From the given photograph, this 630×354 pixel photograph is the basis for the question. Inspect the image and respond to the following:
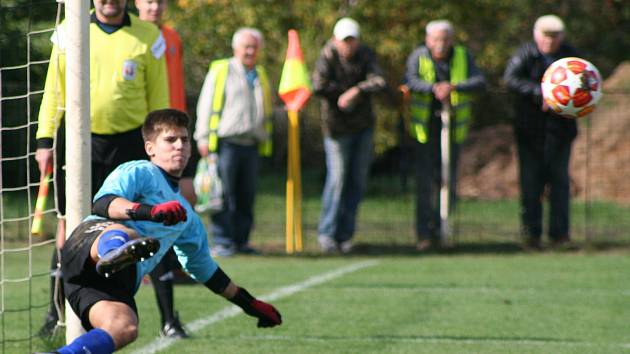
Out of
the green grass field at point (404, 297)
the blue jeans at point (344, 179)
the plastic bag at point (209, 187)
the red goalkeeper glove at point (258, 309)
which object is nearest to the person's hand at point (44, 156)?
the green grass field at point (404, 297)

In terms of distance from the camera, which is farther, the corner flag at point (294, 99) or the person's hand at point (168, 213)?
the corner flag at point (294, 99)

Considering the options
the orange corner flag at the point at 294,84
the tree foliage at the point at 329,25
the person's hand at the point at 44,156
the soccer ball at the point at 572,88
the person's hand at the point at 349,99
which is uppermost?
the tree foliage at the point at 329,25

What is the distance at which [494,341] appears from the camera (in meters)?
7.02

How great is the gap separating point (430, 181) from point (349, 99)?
133cm

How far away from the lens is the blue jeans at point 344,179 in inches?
477

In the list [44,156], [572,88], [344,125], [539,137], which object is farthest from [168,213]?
[539,137]

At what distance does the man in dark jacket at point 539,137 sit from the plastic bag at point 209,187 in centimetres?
323

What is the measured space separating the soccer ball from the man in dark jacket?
4.14 meters

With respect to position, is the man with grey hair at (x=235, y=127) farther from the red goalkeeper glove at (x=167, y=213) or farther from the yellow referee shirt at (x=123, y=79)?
the red goalkeeper glove at (x=167, y=213)

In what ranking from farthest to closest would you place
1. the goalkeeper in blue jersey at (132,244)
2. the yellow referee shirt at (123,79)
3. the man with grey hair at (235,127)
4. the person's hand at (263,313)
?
the man with grey hair at (235,127)
the yellow referee shirt at (123,79)
the person's hand at (263,313)
the goalkeeper in blue jersey at (132,244)

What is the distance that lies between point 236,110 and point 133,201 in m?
6.66

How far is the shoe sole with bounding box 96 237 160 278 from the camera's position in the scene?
14.9ft

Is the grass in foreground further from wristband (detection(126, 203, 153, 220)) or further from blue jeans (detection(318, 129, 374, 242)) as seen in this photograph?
wristband (detection(126, 203, 153, 220))

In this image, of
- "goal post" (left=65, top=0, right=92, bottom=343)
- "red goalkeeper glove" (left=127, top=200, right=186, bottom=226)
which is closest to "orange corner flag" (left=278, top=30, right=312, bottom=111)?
"goal post" (left=65, top=0, right=92, bottom=343)
